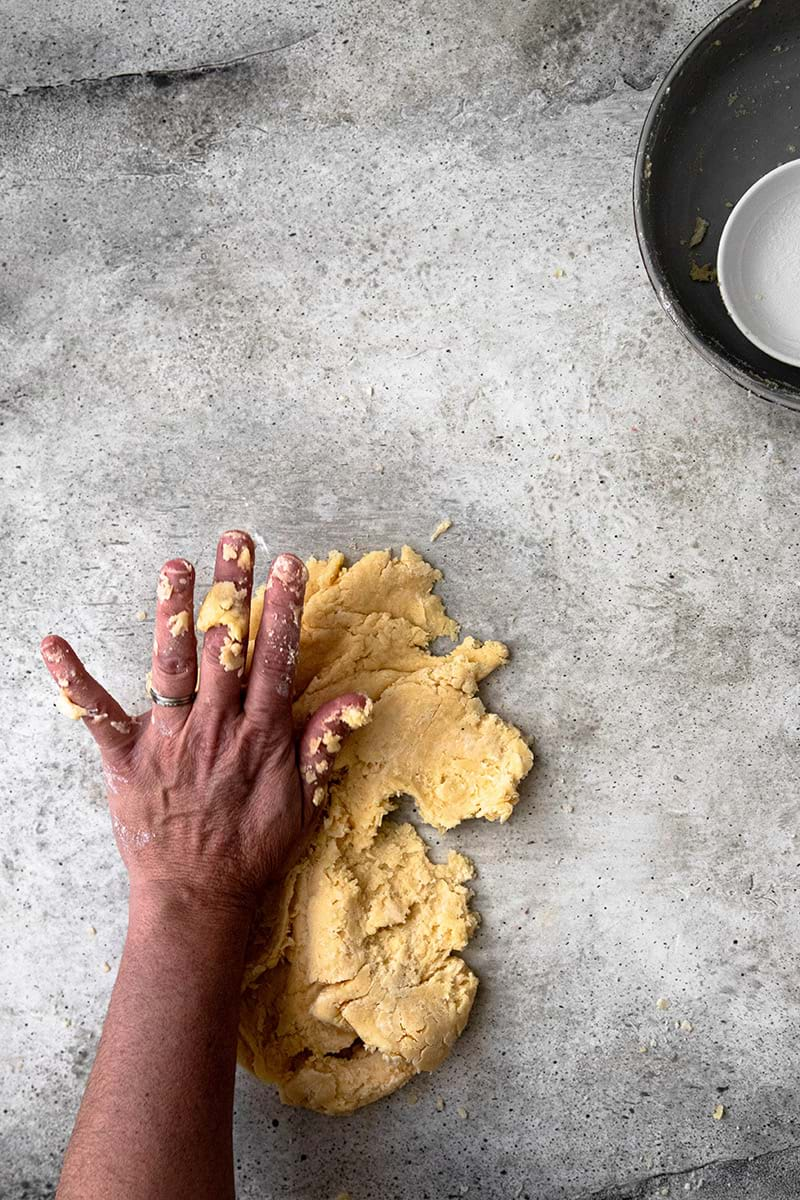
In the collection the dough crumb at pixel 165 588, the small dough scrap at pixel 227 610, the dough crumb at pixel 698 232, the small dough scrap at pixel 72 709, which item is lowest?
the small dough scrap at pixel 72 709

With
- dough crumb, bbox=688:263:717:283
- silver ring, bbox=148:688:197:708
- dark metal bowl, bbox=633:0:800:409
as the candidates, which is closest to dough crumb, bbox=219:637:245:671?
silver ring, bbox=148:688:197:708

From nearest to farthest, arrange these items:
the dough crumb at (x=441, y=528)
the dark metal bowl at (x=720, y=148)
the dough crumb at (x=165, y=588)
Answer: the dough crumb at (x=165, y=588) → the dark metal bowl at (x=720, y=148) → the dough crumb at (x=441, y=528)

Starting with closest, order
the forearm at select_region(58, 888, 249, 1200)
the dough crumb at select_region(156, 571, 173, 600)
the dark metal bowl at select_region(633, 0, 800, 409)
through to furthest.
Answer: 1. the forearm at select_region(58, 888, 249, 1200)
2. the dough crumb at select_region(156, 571, 173, 600)
3. the dark metal bowl at select_region(633, 0, 800, 409)

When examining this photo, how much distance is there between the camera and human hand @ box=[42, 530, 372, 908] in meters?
1.65

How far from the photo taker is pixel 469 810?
1783mm

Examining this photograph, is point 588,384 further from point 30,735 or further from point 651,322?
point 30,735

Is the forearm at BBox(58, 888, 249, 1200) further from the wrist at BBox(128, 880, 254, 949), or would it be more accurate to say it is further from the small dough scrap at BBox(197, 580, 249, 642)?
the small dough scrap at BBox(197, 580, 249, 642)

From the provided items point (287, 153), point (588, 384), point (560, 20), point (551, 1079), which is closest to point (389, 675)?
point (588, 384)

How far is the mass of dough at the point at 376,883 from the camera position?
174 centimetres

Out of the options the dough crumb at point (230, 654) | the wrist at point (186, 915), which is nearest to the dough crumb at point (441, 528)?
the dough crumb at point (230, 654)

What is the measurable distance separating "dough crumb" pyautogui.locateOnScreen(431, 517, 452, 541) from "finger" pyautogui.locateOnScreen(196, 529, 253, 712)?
38 centimetres

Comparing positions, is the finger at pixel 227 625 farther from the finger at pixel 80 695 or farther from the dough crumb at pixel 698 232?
the dough crumb at pixel 698 232

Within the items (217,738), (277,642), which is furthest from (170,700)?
(277,642)

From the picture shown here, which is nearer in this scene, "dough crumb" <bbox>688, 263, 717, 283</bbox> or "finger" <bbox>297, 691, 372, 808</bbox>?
"finger" <bbox>297, 691, 372, 808</bbox>
